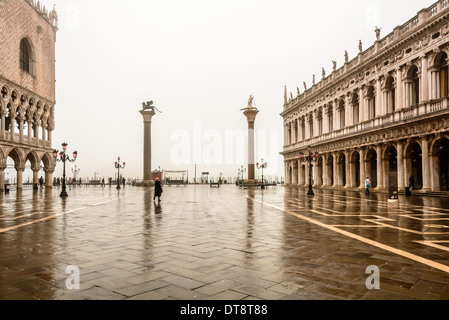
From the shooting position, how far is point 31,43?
3756 cm

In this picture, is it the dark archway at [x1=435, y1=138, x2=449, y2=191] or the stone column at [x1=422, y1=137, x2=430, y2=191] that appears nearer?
the stone column at [x1=422, y1=137, x2=430, y2=191]

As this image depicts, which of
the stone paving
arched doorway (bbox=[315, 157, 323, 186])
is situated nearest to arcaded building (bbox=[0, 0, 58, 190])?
the stone paving

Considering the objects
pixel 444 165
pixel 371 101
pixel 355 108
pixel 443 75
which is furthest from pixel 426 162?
pixel 355 108

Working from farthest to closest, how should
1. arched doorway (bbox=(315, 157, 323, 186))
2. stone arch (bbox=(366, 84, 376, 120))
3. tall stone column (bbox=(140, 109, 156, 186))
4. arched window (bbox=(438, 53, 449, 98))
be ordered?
tall stone column (bbox=(140, 109, 156, 186)) → arched doorway (bbox=(315, 157, 323, 186)) → stone arch (bbox=(366, 84, 376, 120)) → arched window (bbox=(438, 53, 449, 98))

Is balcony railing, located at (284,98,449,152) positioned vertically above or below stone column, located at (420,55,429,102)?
below

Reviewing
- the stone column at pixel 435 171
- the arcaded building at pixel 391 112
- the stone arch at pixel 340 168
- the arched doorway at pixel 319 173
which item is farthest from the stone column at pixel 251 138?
the stone column at pixel 435 171

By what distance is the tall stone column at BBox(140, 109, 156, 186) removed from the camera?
45.8 metres

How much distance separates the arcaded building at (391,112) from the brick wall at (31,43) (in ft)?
113

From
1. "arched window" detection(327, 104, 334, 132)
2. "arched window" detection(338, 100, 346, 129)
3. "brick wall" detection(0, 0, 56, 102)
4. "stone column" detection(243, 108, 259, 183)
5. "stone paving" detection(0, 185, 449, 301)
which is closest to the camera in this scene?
"stone paving" detection(0, 185, 449, 301)

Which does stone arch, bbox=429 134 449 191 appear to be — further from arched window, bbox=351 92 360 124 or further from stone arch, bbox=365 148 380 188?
arched window, bbox=351 92 360 124

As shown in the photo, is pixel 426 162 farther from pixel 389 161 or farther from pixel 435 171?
pixel 389 161

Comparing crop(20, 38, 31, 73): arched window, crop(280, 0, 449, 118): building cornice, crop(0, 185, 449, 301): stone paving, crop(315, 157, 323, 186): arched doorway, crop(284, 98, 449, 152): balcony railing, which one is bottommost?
crop(0, 185, 449, 301): stone paving

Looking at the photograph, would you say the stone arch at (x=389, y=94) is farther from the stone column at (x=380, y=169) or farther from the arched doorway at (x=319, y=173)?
the arched doorway at (x=319, y=173)

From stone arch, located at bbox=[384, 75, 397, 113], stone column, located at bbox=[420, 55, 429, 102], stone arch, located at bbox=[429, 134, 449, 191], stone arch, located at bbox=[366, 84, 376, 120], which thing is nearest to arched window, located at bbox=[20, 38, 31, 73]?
stone arch, located at bbox=[366, 84, 376, 120]
